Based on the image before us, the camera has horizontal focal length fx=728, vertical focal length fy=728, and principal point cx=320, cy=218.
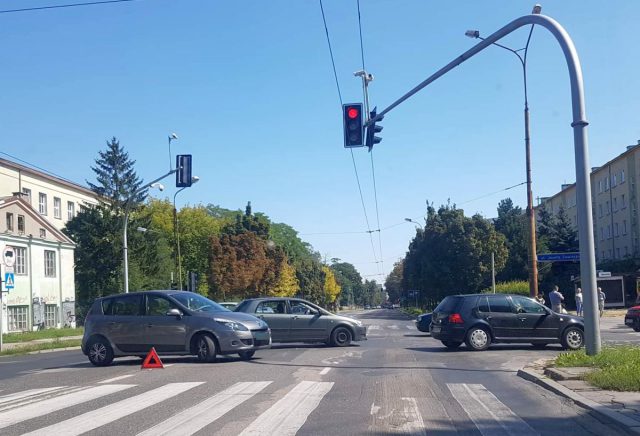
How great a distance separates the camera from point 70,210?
73.4 m

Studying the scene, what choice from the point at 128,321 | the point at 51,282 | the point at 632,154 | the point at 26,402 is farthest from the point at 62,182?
the point at 26,402

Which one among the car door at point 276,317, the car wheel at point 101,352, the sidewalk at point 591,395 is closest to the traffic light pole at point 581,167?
the sidewalk at point 591,395

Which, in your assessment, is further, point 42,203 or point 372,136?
point 42,203

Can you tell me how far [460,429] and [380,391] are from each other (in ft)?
10.1

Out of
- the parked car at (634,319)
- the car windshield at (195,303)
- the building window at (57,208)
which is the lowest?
the parked car at (634,319)

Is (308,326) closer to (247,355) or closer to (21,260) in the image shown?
(247,355)

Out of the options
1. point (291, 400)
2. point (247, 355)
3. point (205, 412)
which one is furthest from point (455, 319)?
point (205, 412)

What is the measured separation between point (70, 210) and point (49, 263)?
22352 mm

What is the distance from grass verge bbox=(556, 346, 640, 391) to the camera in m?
10.3

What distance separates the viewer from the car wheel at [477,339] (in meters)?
18.8

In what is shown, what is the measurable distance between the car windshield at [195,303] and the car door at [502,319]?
23.3ft

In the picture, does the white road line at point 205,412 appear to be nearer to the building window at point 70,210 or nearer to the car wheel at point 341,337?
the car wheel at point 341,337

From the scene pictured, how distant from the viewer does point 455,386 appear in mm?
11750

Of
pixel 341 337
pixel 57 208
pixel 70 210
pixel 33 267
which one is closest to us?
pixel 341 337
